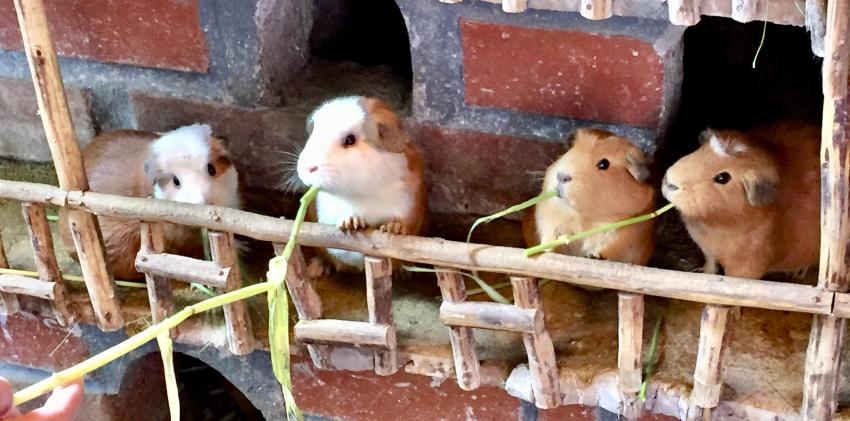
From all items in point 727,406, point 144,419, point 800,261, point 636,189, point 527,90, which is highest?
point 527,90

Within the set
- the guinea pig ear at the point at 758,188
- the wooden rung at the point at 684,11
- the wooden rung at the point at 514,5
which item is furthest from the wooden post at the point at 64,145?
the guinea pig ear at the point at 758,188

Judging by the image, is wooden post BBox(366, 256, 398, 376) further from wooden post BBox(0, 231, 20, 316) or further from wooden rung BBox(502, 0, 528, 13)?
wooden post BBox(0, 231, 20, 316)

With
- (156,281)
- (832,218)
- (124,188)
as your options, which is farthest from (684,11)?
(124,188)

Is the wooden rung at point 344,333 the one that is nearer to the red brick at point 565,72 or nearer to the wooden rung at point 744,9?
the red brick at point 565,72

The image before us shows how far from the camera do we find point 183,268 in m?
1.77

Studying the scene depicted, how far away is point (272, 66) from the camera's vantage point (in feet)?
6.56

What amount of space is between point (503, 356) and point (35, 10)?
3.19ft

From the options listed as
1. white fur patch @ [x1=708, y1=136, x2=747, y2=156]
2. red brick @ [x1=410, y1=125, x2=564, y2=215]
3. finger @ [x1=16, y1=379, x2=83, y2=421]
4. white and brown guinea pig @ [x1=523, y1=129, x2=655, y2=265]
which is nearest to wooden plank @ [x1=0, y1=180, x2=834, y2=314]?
white and brown guinea pig @ [x1=523, y1=129, x2=655, y2=265]

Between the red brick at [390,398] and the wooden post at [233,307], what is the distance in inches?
6.3

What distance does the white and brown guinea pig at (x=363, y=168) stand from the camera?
1.64m

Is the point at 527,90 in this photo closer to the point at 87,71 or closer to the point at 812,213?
the point at 812,213

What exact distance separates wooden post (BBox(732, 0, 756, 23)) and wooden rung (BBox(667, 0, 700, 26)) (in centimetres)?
5

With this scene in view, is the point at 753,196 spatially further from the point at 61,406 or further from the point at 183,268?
the point at 61,406

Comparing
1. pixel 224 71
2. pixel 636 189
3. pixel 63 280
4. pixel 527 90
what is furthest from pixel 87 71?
pixel 636 189
